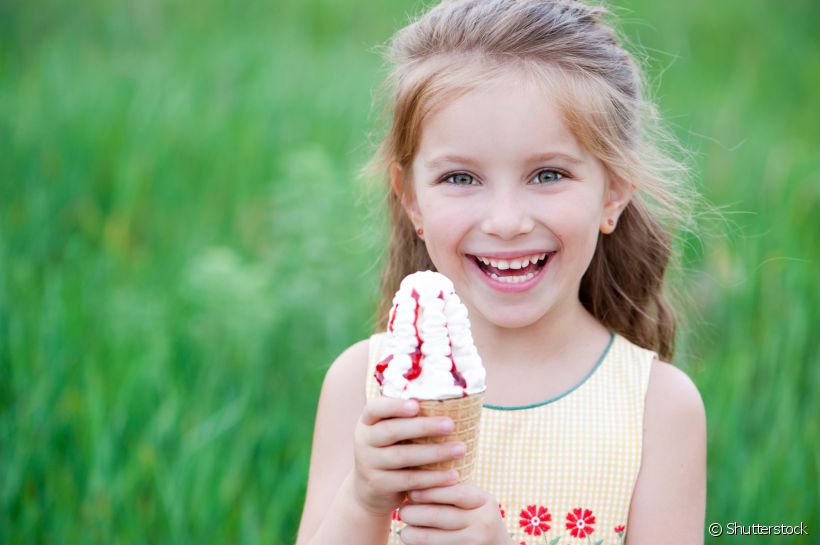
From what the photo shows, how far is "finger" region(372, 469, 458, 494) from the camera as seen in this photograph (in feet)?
5.50

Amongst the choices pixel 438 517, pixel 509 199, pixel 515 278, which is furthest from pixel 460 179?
pixel 438 517

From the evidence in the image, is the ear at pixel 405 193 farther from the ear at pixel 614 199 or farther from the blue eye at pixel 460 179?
the ear at pixel 614 199

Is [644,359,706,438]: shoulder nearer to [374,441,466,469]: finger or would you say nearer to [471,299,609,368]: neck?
[471,299,609,368]: neck

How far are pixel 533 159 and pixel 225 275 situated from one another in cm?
177

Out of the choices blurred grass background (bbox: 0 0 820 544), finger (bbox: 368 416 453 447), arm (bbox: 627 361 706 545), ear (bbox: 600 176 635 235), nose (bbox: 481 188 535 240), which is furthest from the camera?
blurred grass background (bbox: 0 0 820 544)

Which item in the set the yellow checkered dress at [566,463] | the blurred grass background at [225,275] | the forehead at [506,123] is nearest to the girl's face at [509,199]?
the forehead at [506,123]

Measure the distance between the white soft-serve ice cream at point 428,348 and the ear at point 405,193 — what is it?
0.60 m

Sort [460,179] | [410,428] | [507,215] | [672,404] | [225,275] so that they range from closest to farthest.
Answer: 1. [410,428]
2. [507,215]
3. [460,179]
4. [672,404]
5. [225,275]

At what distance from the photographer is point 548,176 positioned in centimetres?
204

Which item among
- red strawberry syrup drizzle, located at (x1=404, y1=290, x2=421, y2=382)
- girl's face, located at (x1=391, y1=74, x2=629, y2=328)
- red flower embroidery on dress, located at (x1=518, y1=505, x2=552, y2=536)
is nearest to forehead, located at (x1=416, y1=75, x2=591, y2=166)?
girl's face, located at (x1=391, y1=74, x2=629, y2=328)

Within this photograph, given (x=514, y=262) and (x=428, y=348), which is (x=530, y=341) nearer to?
(x=514, y=262)

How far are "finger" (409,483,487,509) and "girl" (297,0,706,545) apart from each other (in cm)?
11

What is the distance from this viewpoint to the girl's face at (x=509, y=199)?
1.98 m

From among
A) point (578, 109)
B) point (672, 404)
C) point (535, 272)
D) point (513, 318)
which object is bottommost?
point (672, 404)
